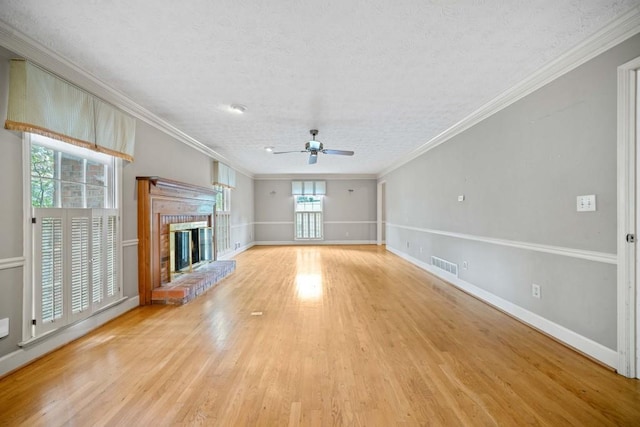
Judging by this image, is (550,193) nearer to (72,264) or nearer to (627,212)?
(627,212)

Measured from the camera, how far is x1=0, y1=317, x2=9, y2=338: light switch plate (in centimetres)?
201

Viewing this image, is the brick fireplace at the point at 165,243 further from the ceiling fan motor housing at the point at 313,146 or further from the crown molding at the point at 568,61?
the crown molding at the point at 568,61

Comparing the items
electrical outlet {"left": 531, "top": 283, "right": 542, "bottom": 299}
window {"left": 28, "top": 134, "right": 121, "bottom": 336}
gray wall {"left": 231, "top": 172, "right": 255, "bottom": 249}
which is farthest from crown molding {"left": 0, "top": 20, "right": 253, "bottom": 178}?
electrical outlet {"left": 531, "top": 283, "right": 542, "bottom": 299}

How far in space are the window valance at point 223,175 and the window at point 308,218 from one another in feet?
10.6

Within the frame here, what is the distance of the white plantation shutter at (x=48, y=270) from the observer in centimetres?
225

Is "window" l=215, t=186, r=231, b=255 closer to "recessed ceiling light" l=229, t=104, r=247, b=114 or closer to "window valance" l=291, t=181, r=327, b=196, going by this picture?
"window valance" l=291, t=181, r=327, b=196

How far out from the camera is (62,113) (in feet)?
7.81

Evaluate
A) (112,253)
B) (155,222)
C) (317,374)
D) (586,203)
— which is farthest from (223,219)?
(586,203)

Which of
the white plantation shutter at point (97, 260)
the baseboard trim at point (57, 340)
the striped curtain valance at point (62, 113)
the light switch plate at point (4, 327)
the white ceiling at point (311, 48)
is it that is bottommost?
the baseboard trim at point (57, 340)

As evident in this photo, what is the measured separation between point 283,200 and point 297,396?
27.8 ft

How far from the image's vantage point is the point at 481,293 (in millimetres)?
3729

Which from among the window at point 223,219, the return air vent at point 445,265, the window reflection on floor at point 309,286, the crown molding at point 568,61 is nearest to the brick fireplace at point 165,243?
the window reflection on floor at point 309,286

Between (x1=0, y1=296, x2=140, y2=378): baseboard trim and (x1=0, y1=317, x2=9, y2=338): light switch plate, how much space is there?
171mm

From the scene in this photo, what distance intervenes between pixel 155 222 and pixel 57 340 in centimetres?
160
